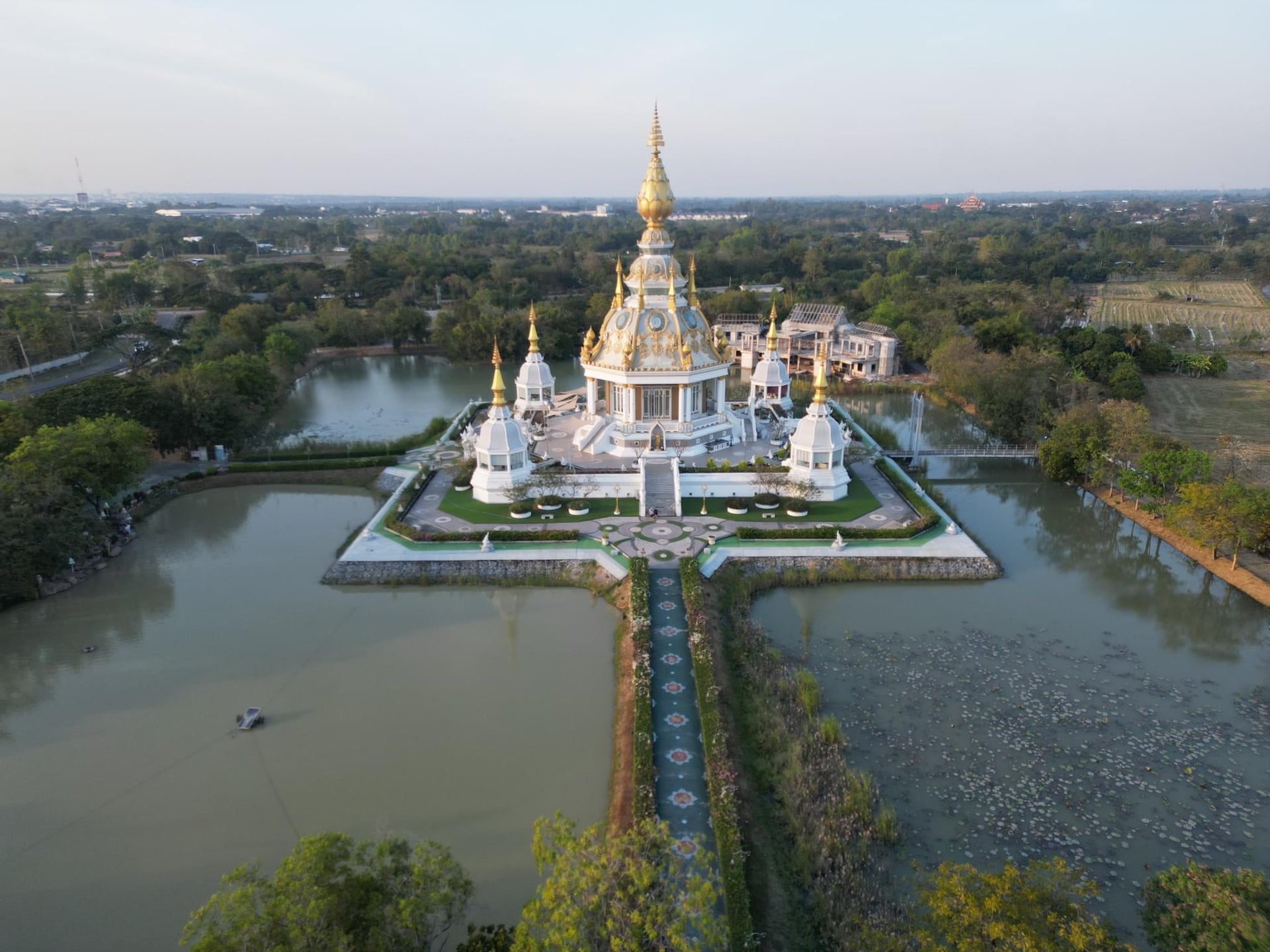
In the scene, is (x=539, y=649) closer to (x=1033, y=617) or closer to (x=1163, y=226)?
(x=1033, y=617)

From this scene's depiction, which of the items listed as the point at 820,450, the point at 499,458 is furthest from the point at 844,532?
the point at 499,458

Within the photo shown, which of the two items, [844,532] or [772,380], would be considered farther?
[772,380]

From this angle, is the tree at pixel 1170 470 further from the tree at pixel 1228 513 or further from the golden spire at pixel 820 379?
the golden spire at pixel 820 379

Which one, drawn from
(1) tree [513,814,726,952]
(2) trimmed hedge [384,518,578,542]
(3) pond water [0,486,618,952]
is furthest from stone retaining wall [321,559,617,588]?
(1) tree [513,814,726,952]

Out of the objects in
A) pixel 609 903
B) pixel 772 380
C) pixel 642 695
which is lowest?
pixel 642 695

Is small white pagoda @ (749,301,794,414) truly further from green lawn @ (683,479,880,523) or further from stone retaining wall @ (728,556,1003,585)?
stone retaining wall @ (728,556,1003,585)

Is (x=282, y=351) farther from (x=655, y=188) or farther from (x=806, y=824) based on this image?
(x=806, y=824)

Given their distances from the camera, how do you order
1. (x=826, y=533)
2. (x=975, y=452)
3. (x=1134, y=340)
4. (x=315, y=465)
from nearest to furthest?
1. (x=826, y=533)
2. (x=315, y=465)
3. (x=975, y=452)
4. (x=1134, y=340)

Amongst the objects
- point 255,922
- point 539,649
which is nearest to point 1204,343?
point 539,649
